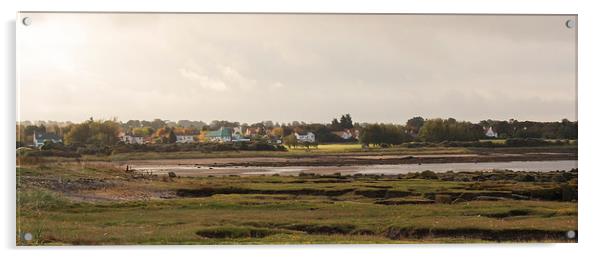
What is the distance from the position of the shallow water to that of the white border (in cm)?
27

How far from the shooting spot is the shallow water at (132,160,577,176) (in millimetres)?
5375

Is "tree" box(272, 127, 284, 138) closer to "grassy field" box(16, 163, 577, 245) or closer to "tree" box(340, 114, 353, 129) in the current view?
"grassy field" box(16, 163, 577, 245)

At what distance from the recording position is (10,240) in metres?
5.28

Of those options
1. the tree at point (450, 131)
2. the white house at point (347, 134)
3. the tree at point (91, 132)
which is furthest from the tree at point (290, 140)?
the tree at point (91, 132)

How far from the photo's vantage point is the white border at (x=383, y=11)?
5273 mm

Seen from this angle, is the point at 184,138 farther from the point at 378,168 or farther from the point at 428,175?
the point at 428,175

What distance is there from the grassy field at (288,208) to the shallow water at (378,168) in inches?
1.8

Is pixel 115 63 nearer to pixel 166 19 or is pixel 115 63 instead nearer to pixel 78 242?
pixel 166 19

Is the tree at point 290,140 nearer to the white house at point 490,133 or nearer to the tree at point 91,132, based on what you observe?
the tree at point 91,132

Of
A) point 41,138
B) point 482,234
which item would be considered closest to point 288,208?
point 482,234

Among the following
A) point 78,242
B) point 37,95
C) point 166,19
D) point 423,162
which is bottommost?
point 78,242
